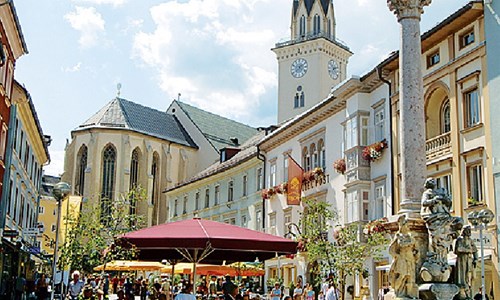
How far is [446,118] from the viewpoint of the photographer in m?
25.7

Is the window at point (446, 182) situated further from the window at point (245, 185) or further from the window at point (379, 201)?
the window at point (245, 185)

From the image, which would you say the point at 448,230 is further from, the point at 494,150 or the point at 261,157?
the point at 261,157

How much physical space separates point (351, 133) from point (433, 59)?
6069 mm

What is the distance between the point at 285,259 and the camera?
38500 millimetres

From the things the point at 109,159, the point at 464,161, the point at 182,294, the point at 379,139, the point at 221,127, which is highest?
the point at 221,127

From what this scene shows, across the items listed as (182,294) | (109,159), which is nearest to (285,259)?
(182,294)

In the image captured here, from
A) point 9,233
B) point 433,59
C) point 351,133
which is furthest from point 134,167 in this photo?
point 433,59

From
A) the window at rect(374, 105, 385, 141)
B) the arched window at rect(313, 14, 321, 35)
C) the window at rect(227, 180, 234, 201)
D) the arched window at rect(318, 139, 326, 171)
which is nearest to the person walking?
the window at rect(374, 105, 385, 141)

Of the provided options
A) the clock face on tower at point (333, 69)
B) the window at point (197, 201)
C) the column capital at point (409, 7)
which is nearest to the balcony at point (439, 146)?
the column capital at point (409, 7)

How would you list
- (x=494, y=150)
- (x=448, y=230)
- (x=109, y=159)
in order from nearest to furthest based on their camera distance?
(x=448, y=230) → (x=494, y=150) → (x=109, y=159)

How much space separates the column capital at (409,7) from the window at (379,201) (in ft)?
47.3

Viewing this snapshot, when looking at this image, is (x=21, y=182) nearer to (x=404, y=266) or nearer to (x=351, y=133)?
(x=351, y=133)

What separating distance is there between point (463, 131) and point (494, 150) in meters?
1.65

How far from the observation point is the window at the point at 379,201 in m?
28.5
